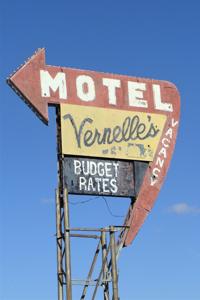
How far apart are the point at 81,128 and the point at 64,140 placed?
797mm

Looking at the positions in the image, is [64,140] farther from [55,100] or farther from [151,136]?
[151,136]

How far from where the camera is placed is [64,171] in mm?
27969

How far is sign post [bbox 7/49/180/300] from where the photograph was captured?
28047 millimetres

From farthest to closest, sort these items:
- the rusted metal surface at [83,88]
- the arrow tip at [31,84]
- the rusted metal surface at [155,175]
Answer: the rusted metal surface at [155,175], the rusted metal surface at [83,88], the arrow tip at [31,84]

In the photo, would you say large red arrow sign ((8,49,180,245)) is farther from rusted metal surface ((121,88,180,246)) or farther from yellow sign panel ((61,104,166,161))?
yellow sign panel ((61,104,166,161))

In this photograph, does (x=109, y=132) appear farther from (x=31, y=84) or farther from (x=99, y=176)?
(x=31, y=84)

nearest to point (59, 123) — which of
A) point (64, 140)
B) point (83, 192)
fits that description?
point (64, 140)

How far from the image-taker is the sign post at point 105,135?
92.0ft

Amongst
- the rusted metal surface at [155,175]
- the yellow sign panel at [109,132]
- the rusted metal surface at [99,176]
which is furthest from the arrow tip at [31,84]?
the rusted metal surface at [155,175]

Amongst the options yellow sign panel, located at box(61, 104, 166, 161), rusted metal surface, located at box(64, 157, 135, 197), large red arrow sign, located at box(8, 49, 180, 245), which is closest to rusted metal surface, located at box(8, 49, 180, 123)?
large red arrow sign, located at box(8, 49, 180, 245)

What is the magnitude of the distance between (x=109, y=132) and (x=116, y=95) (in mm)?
1356

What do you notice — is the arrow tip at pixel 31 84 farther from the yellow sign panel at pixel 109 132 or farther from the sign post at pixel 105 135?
the yellow sign panel at pixel 109 132

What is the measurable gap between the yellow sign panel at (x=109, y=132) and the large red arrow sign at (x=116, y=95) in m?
0.23

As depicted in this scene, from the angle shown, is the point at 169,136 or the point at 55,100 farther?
the point at 169,136
